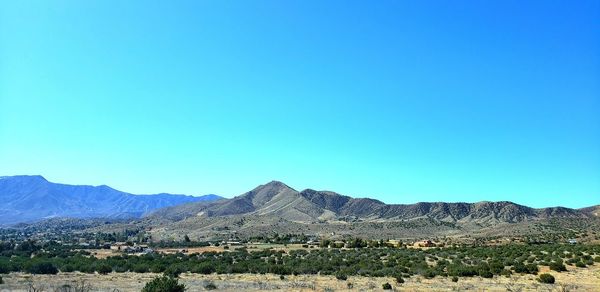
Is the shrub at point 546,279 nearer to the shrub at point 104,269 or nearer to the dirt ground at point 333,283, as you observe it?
the dirt ground at point 333,283

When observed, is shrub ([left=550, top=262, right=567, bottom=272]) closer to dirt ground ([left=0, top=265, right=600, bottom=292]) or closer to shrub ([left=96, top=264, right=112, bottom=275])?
dirt ground ([left=0, top=265, right=600, bottom=292])

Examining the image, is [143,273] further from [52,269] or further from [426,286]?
[426,286]

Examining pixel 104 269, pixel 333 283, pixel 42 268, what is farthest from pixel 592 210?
pixel 42 268

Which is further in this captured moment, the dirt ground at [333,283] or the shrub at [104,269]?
the shrub at [104,269]

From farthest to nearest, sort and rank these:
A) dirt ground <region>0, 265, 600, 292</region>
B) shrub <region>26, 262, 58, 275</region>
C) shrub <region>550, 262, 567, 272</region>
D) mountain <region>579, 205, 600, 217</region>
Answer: mountain <region>579, 205, 600, 217</region> < shrub <region>26, 262, 58, 275</region> < shrub <region>550, 262, 567, 272</region> < dirt ground <region>0, 265, 600, 292</region>

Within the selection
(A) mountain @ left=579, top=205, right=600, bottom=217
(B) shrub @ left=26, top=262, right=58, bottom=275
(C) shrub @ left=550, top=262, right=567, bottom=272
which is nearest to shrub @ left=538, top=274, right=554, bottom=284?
(C) shrub @ left=550, top=262, right=567, bottom=272

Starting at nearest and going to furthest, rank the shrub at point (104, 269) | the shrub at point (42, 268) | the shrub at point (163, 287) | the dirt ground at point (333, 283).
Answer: the shrub at point (163, 287) < the dirt ground at point (333, 283) < the shrub at point (42, 268) < the shrub at point (104, 269)

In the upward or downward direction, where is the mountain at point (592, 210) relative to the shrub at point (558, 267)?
upward

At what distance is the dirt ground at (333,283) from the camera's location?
30906 mm

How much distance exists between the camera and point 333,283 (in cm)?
3403

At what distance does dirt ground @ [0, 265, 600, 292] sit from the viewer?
101 feet

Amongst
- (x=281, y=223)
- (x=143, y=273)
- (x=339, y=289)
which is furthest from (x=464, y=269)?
(x=281, y=223)

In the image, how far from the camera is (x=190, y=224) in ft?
575

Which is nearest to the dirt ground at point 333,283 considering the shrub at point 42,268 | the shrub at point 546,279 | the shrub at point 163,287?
the shrub at point 546,279
